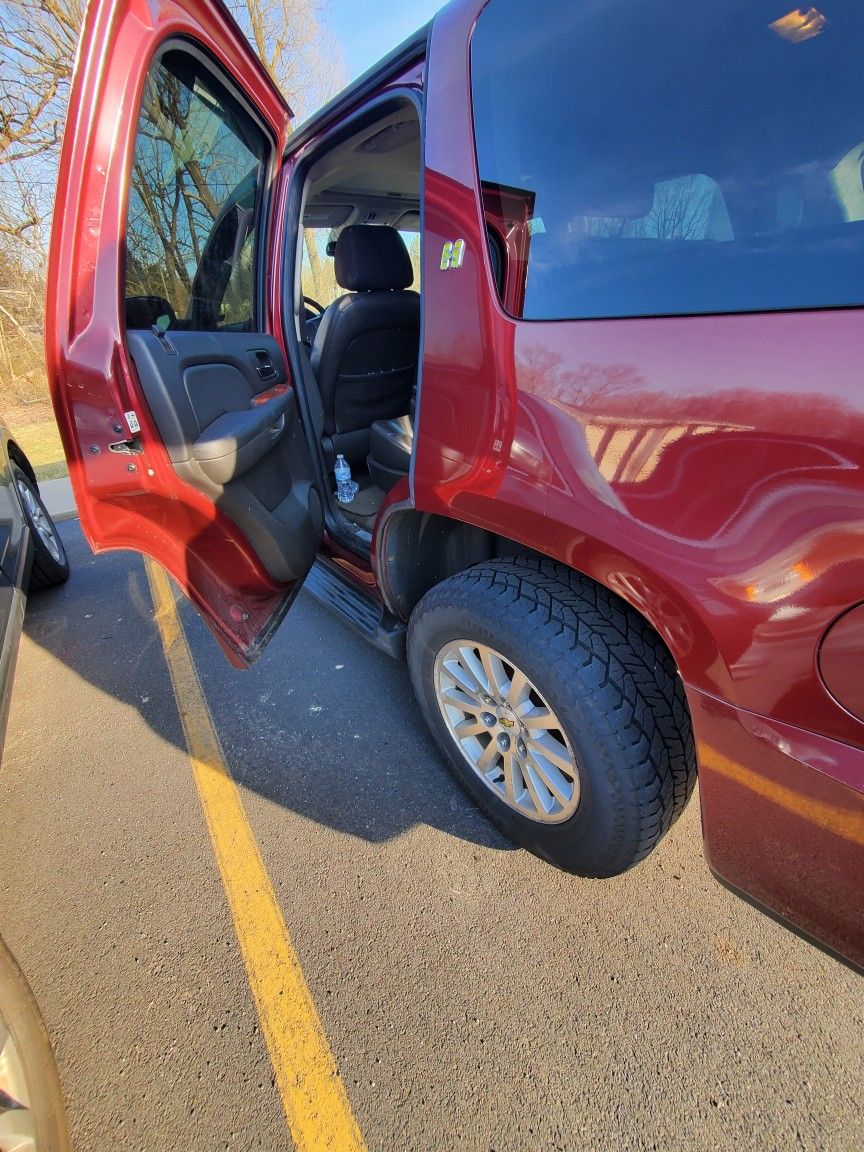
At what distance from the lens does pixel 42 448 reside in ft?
25.2

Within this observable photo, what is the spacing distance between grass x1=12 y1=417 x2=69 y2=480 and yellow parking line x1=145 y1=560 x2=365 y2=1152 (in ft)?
17.6

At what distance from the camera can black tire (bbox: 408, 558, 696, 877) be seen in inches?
53.1

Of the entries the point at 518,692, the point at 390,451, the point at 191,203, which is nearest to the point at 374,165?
the point at 191,203

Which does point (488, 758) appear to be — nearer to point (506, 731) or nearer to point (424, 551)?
point (506, 731)

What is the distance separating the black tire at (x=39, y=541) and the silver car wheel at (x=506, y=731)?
2860mm

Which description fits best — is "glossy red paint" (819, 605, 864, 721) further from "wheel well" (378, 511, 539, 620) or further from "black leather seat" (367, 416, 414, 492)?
"black leather seat" (367, 416, 414, 492)

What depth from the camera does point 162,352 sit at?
1.83 meters

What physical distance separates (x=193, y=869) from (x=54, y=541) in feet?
9.33

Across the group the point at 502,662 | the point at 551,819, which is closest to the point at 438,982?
the point at 551,819

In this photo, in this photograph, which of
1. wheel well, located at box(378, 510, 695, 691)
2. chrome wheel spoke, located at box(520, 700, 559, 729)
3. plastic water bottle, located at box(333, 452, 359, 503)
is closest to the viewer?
chrome wheel spoke, located at box(520, 700, 559, 729)

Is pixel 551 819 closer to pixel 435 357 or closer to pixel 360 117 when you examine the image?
pixel 435 357

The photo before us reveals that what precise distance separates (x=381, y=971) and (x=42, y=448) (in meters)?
8.61

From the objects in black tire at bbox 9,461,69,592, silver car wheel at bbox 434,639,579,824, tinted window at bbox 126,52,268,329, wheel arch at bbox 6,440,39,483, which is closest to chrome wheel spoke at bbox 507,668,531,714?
silver car wheel at bbox 434,639,579,824

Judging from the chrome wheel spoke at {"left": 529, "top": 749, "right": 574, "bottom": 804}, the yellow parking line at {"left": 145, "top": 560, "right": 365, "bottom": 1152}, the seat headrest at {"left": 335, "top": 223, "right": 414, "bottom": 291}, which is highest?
the seat headrest at {"left": 335, "top": 223, "right": 414, "bottom": 291}
